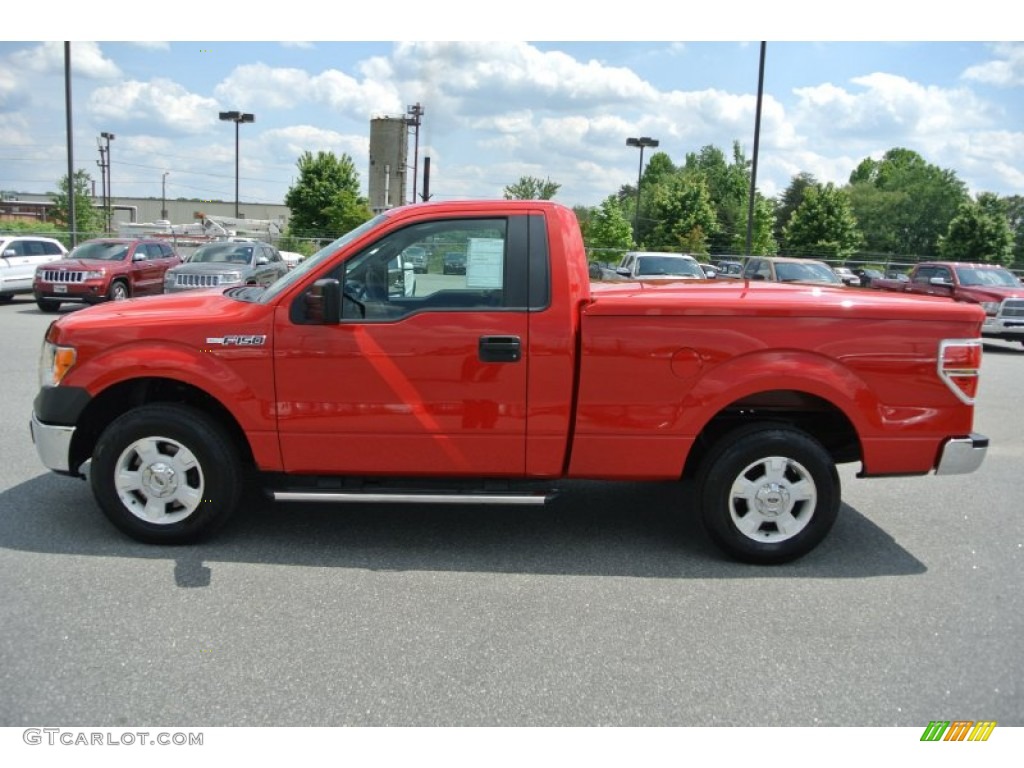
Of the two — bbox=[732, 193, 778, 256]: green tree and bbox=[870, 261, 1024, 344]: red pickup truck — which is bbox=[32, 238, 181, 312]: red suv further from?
bbox=[732, 193, 778, 256]: green tree

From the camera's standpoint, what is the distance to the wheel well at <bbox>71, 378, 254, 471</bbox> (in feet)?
16.0

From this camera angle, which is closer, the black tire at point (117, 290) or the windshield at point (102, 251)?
the black tire at point (117, 290)

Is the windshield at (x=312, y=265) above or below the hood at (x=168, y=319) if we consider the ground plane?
above

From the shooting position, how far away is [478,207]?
15.5ft

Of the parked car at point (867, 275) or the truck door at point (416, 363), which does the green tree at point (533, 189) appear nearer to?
the parked car at point (867, 275)

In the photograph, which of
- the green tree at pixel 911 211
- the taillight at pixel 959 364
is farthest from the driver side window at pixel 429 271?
the green tree at pixel 911 211

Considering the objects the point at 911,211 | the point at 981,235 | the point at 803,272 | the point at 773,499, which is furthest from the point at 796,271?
the point at 911,211

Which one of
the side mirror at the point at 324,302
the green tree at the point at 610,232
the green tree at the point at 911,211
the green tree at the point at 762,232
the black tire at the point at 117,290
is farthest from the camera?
the green tree at the point at 911,211

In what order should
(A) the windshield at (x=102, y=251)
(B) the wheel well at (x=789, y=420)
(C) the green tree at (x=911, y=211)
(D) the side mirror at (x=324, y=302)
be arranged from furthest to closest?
(C) the green tree at (x=911, y=211)
(A) the windshield at (x=102, y=251)
(B) the wheel well at (x=789, y=420)
(D) the side mirror at (x=324, y=302)

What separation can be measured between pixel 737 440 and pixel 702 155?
10640cm

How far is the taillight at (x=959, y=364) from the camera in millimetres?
4574

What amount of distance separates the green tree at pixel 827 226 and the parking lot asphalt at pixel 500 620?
50.3 m

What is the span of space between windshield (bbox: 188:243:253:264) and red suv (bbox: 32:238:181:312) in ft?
4.00
